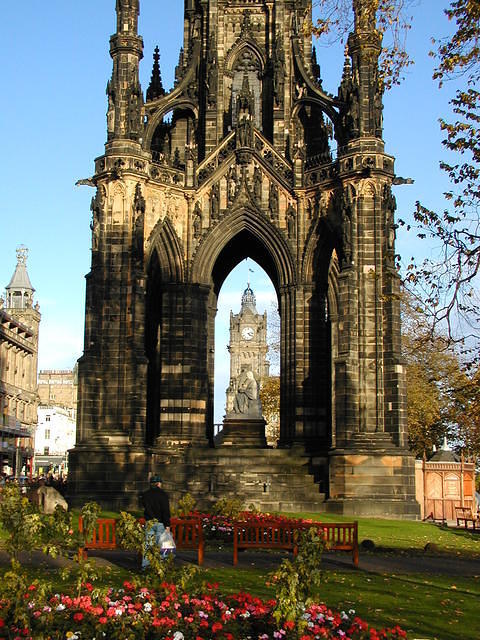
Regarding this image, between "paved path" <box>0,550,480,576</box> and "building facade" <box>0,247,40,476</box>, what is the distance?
54919 mm

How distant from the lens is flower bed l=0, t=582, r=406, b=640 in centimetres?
1023

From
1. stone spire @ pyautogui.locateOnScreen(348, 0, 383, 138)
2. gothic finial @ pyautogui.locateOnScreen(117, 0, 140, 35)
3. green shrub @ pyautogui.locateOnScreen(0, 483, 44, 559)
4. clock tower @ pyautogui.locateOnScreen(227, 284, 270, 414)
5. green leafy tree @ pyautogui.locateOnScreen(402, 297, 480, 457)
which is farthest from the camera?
clock tower @ pyautogui.locateOnScreen(227, 284, 270, 414)

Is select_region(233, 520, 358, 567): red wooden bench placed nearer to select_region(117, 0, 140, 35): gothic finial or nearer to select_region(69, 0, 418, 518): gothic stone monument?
select_region(69, 0, 418, 518): gothic stone monument

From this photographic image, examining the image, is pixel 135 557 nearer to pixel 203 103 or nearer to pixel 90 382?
pixel 90 382

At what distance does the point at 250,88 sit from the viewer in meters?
39.3

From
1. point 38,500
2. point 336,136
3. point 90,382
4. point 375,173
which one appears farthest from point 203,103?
point 38,500

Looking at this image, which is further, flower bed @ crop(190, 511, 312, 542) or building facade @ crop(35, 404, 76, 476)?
building facade @ crop(35, 404, 76, 476)

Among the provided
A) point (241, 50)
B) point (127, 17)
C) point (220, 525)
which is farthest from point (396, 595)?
point (241, 50)

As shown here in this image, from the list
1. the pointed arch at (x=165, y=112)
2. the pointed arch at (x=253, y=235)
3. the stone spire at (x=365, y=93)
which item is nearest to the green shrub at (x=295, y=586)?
the stone spire at (x=365, y=93)

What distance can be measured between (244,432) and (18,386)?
55271 millimetres

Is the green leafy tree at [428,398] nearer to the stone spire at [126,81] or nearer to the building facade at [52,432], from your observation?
the stone spire at [126,81]

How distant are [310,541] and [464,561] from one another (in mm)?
8669

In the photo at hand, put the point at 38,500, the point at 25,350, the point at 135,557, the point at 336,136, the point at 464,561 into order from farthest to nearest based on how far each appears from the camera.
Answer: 1. the point at 25,350
2. the point at 336,136
3. the point at 38,500
4. the point at 464,561
5. the point at 135,557

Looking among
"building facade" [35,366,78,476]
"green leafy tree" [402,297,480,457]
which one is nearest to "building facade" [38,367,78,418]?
"building facade" [35,366,78,476]
